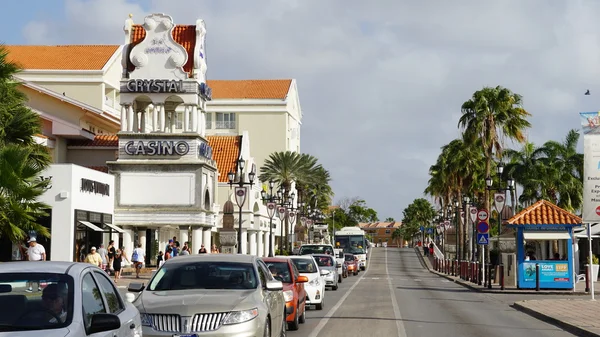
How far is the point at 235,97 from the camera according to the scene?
359ft

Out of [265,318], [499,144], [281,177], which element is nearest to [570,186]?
[499,144]

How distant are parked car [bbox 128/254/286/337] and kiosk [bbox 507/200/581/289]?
23.2 m

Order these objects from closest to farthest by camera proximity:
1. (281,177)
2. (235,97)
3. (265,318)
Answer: (265,318) < (281,177) < (235,97)

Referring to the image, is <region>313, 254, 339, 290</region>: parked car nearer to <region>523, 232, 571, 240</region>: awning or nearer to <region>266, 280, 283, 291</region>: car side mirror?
<region>523, 232, 571, 240</region>: awning

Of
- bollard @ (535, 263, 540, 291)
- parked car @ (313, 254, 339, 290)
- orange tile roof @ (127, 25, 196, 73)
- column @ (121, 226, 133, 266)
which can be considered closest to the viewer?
bollard @ (535, 263, 540, 291)

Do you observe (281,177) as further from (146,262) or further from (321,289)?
(321,289)

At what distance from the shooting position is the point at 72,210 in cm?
4238

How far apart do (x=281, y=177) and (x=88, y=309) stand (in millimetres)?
77415

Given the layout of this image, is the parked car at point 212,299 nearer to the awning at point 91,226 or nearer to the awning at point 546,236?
the awning at point 546,236

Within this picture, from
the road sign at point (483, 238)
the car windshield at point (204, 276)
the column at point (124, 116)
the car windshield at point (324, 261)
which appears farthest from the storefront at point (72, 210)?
the car windshield at point (204, 276)

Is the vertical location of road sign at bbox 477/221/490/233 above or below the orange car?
above

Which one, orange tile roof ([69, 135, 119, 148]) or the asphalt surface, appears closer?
the asphalt surface

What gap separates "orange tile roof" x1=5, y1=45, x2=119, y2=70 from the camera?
74188 millimetres

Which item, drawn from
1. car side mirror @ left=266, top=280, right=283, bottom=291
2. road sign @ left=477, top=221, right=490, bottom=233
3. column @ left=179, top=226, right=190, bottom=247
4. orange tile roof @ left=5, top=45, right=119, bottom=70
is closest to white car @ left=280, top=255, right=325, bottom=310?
car side mirror @ left=266, top=280, right=283, bottom=291
